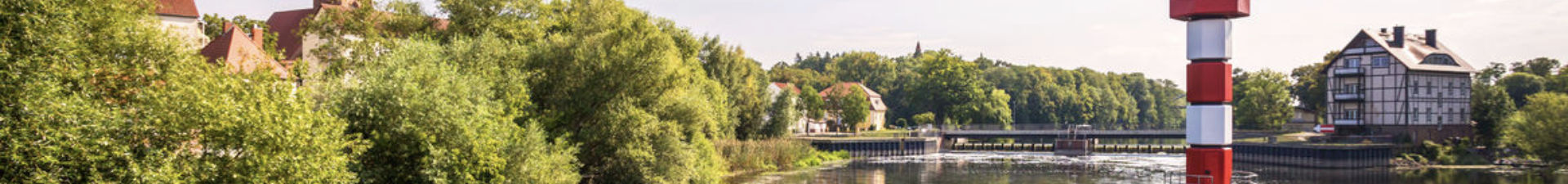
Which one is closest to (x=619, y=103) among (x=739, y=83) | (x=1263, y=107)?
(x=739, y=83)

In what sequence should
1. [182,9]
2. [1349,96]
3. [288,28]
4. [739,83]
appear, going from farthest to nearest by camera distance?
[1349,96] → [288,28] → [739,83] → [182,9]

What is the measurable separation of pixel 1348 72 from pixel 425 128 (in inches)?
2569

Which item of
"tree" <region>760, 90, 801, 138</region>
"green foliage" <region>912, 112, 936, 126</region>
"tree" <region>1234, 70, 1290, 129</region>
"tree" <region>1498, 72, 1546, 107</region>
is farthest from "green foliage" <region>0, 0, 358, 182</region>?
"tree" <region>1498, 72, 1546, 107</region>

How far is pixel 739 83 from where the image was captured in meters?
61.2

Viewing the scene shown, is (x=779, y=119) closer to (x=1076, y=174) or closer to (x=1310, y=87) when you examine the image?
(x=1076, y=174)

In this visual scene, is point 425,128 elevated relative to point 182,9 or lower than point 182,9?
lower

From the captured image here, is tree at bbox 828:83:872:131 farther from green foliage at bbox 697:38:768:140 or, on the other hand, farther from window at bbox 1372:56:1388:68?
window at bbox 1372:56:1388:68

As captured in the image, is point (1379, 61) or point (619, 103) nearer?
point (619, 103)

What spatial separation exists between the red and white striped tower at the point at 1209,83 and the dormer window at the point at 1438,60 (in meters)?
52.9

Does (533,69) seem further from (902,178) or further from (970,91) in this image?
(970,91)

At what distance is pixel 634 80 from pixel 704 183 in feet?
16.2

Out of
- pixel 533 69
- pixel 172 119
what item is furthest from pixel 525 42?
pixel 172 119

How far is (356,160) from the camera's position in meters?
25.9

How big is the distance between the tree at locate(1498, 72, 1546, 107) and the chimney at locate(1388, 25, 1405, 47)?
763 inches
